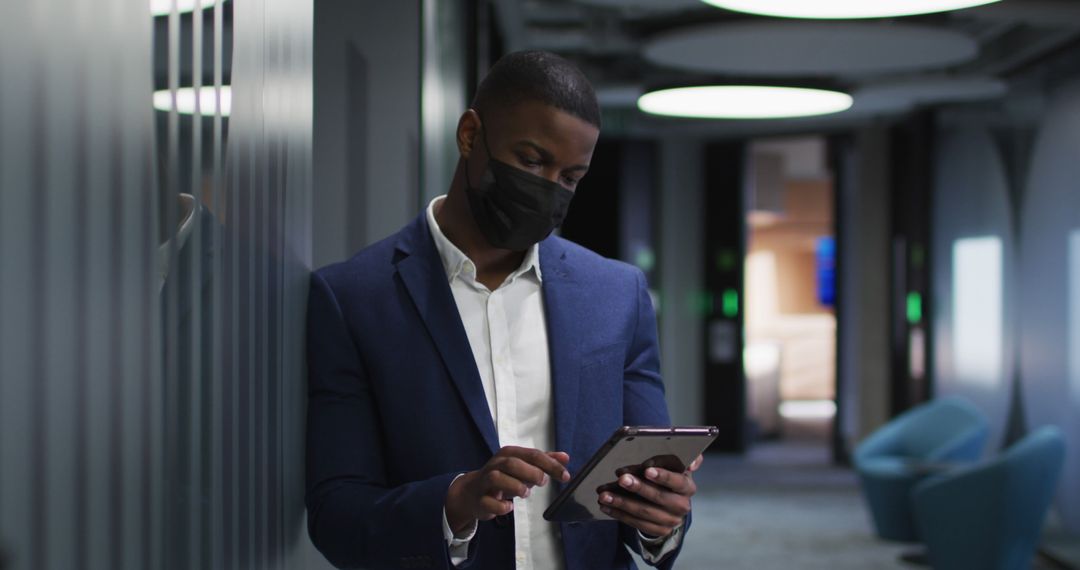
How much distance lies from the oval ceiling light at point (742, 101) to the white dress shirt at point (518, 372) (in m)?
5.75

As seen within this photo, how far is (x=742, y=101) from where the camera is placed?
26.5ft

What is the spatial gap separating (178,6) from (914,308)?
9489mm

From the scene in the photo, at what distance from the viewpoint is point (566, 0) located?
657 centimetres

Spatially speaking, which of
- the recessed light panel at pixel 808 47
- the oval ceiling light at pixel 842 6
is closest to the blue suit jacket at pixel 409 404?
the oval ceiling light at pixel 842 6

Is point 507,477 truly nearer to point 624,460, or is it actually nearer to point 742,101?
point 624,460

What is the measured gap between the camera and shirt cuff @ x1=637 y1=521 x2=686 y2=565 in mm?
1736

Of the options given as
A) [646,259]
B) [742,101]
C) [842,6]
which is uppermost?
[742,101]

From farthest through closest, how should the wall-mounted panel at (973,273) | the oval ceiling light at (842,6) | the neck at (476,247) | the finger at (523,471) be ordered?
the wall-mounted panel at (973,273) → the oval ceiling light at (842,6) → the neck at (476,247) → the finger at (523,471)

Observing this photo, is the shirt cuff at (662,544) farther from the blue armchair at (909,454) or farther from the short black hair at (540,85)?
the blue armchair at (909,454)

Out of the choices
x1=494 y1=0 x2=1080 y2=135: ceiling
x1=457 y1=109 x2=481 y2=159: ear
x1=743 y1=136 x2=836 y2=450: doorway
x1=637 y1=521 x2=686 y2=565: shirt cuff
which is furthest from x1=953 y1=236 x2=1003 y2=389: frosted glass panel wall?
x1=457 y1=109 x2=481 y2=159: ear

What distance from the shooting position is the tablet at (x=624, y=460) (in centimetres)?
148

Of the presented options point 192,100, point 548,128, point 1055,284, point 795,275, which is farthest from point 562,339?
point 795,275

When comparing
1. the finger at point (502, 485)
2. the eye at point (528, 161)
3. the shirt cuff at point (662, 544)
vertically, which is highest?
the eye at point (528, 161)

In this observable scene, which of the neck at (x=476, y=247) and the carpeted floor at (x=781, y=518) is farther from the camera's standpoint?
the carpeted floor at (x=781, y=518)
